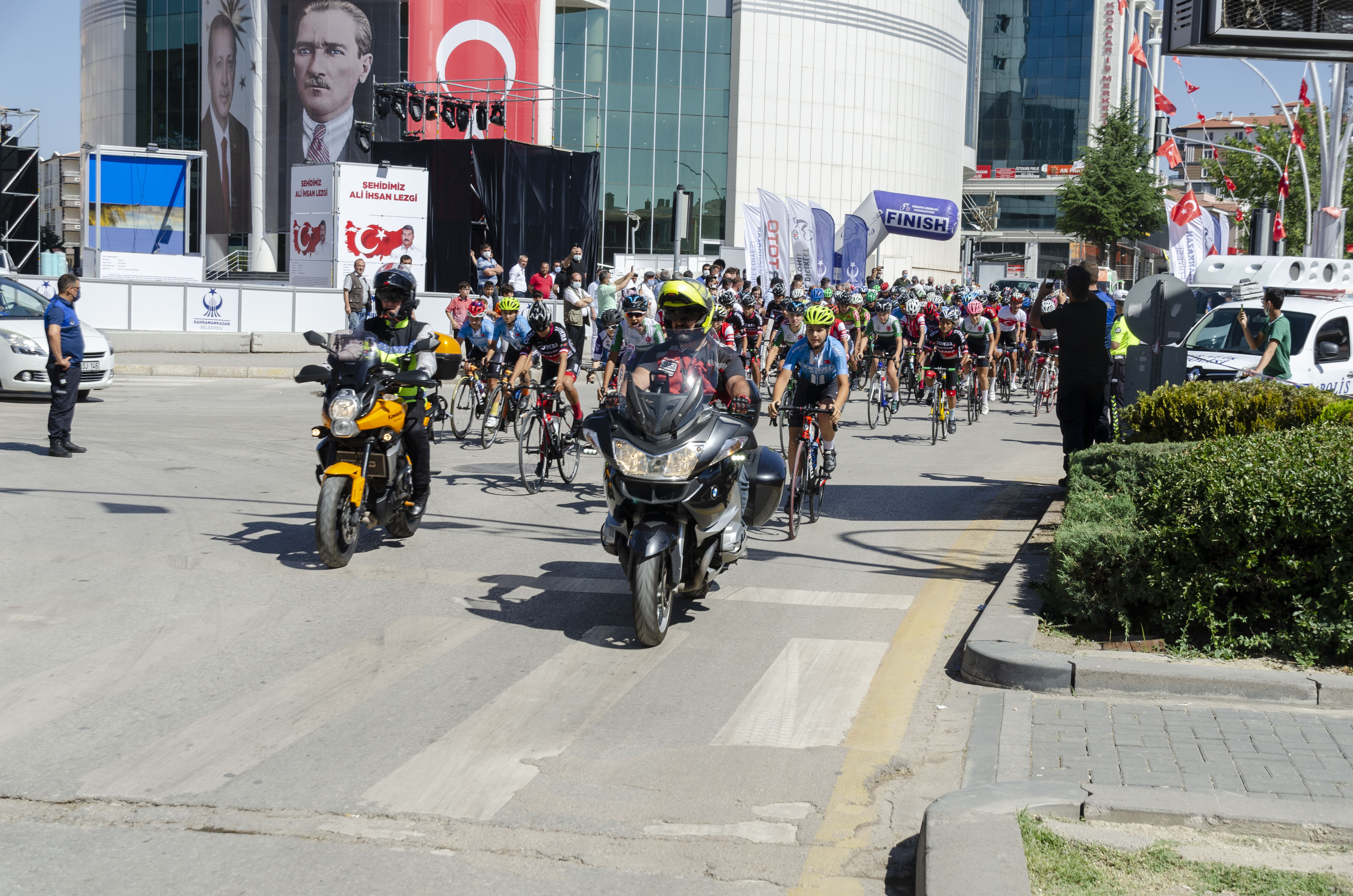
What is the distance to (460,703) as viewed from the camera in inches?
231

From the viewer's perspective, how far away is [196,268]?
31.1 m

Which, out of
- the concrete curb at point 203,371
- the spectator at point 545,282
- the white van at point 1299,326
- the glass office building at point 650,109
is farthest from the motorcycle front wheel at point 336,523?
the glass office building at point 650,109

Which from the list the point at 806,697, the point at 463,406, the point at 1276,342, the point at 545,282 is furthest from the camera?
the point at 545,282

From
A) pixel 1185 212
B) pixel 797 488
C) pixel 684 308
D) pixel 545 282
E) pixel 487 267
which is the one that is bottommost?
pixel 797 488

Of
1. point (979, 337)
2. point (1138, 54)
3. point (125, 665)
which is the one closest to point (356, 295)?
point (979, 337)

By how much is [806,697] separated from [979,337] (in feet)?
47.9

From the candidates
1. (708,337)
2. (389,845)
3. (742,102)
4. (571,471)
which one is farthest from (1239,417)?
(742,102)

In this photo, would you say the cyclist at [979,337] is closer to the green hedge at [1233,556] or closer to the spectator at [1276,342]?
the spectator at [1276,342]

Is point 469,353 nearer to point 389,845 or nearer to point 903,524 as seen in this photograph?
point 903,524

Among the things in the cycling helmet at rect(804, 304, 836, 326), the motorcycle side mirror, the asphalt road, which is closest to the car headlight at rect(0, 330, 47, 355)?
the asphalt road

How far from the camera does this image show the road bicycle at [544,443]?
1245 cm

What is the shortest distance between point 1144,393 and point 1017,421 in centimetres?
1041

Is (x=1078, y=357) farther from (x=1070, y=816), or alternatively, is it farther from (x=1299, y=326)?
(x=1070, y=816)

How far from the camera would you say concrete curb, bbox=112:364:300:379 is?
23.3m
